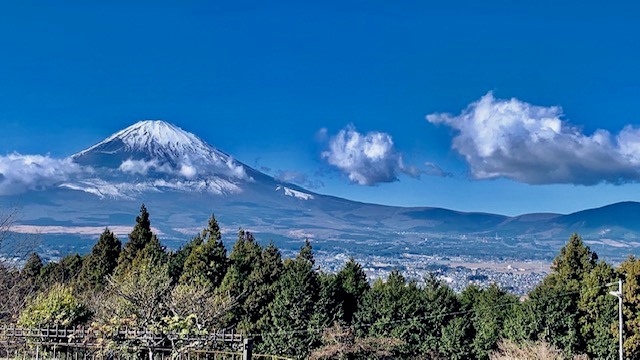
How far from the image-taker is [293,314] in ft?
74.0

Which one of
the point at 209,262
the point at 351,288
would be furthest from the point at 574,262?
the point at 209,262

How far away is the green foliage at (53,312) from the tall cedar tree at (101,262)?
11.3m

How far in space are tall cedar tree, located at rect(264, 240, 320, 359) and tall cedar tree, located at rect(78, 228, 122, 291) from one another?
863 cm

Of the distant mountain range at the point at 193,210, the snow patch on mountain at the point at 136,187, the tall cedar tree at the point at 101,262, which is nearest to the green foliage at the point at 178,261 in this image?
the tall cedar tree at the point at 101,262

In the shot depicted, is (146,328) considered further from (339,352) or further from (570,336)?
(570,336)

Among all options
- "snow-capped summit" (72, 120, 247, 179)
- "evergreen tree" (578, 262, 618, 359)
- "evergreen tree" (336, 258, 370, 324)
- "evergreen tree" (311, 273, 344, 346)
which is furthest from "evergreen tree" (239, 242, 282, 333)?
"snow-capped summit" (72, 120, 247, 179)

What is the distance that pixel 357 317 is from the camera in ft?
75.1

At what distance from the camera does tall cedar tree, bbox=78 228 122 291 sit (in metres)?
27.5

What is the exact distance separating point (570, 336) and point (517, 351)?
2.96 m

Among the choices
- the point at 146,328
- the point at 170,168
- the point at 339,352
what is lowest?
the point at 339,352

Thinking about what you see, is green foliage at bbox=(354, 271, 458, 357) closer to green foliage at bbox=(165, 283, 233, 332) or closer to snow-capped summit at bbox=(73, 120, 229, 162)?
green foliage at bbox=(165, 283, 233, 332)

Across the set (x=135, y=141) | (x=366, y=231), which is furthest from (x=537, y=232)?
(x=135, y=141)

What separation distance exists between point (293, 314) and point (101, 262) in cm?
1054

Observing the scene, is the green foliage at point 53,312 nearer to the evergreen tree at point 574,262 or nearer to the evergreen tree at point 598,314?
the evergreen tree at point 598,314
